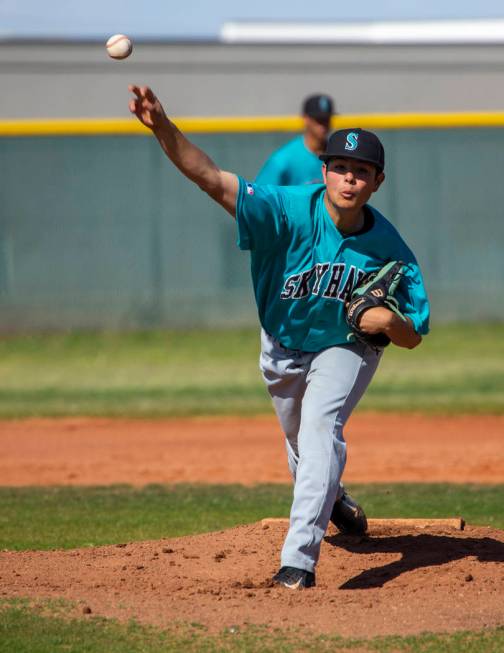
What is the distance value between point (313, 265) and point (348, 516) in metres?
1.31

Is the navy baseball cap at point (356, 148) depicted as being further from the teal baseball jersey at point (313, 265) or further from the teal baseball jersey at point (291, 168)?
the teal baseball jersey at point (291, 168)

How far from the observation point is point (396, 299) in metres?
4.26

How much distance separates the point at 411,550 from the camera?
15.8 feet

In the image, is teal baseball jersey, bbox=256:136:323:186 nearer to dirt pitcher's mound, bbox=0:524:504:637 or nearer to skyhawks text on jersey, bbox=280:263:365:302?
dirt pitcher's mound, bbox=0:524:504:637

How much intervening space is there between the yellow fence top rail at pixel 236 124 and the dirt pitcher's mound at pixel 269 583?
8789 mm

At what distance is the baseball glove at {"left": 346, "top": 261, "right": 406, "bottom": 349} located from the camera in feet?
13.6

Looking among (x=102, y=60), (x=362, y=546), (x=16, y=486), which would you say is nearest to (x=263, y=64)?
(x=102, y=60)

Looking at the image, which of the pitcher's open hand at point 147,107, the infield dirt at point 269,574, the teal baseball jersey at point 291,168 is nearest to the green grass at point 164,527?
the infield dirt at point 269,574

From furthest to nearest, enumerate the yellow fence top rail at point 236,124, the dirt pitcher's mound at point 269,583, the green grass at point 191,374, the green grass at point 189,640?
1. the yellow fence top rail at point 236,124
2. the green grass at point 191,374
3. the dirt pitcher's mound at point 269,583
4. the green grass at point 189,640

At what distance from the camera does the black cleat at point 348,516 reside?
5.04 meters

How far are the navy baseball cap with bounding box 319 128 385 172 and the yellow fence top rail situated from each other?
9165 millimetres

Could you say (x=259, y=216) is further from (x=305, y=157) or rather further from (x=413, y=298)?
(x=305, y=157)

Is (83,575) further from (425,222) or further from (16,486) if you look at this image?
(425,222)

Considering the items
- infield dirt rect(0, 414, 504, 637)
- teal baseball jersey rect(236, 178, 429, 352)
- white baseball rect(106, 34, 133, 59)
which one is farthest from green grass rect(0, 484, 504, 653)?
white baseball rect(106, 34, 133, 59)
